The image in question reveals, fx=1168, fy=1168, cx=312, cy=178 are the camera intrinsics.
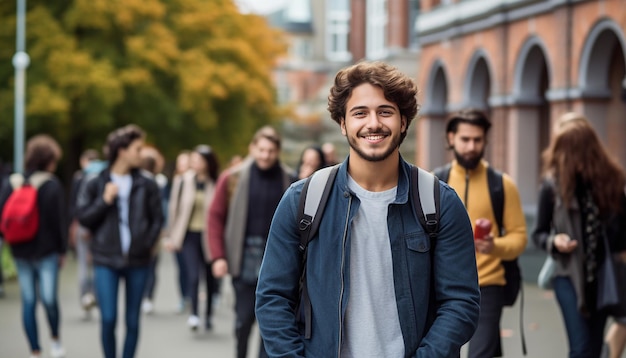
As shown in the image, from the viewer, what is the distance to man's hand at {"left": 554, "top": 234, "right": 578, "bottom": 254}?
6973mm

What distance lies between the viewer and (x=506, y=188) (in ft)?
21.8

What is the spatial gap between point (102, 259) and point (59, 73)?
23.7 meters

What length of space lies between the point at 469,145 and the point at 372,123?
2859mm

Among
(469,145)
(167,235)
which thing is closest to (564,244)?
(469,145)

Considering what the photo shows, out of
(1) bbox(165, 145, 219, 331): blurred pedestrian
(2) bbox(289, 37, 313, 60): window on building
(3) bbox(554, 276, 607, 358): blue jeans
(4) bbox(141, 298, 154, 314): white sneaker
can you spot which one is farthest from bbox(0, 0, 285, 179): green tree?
(2) bbox(289, 37, 313, 60): window on building

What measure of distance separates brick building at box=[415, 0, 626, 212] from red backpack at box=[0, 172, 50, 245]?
653cm

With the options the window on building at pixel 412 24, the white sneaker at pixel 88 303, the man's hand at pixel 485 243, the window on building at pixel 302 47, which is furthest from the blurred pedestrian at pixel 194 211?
the window on building at pixel 302 47

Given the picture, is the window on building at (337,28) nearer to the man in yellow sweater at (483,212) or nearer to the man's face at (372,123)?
the man in yellow sweater at (483,212)

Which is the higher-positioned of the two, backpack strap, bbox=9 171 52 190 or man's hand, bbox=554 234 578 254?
backpack strap, bbox=9 171 52 190

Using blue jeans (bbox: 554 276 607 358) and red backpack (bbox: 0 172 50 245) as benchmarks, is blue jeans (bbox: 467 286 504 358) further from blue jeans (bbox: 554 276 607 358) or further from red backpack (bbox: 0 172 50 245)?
red backpack (bbox: 0 172 50 245)

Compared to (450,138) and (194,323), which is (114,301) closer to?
(450,138)

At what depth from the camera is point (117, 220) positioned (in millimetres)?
8984

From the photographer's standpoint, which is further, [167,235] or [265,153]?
[167,235]

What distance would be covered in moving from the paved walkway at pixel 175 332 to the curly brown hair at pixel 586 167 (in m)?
3.26
